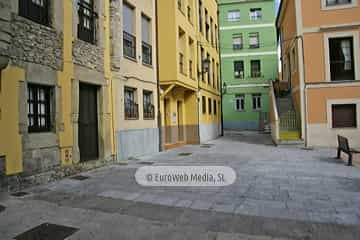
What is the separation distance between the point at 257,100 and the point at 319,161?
1991 centimetres

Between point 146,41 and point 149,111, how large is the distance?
2992 millimetres

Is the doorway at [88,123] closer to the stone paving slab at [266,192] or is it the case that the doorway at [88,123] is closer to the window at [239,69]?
the stone paving slab at [266,192]

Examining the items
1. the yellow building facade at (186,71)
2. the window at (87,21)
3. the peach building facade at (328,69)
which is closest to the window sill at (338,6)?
the peach building facade at (328,69)

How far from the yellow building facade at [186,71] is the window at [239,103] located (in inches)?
295

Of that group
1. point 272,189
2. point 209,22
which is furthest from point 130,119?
point 209,22

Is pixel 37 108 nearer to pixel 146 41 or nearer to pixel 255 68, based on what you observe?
pixel 146 41

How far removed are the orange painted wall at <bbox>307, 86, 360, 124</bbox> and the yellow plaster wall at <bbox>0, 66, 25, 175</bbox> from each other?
481 inches

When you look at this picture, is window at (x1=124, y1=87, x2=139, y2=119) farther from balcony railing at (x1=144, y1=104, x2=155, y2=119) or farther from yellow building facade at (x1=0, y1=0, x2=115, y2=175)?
yellow building facade at (x1=0, y1=0, x2=115, y2=175)

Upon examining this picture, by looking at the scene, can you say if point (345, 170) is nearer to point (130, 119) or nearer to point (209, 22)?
point (130, 119)

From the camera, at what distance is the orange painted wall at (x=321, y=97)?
42.0 feet

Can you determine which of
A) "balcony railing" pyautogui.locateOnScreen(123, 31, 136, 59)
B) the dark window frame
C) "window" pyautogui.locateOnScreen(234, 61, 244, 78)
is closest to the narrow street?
the dark window frame

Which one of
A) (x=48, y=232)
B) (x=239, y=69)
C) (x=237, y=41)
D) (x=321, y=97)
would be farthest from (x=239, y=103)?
(x=48, y=232)

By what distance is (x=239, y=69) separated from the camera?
95.8 ft

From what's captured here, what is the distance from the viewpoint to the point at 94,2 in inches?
335
